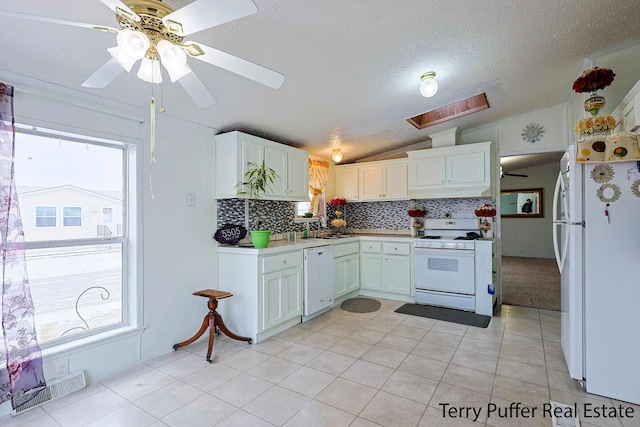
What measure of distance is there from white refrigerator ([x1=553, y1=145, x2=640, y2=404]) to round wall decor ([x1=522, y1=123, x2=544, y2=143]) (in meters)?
2.02

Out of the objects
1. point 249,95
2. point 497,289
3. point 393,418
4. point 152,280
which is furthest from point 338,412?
point 497,289

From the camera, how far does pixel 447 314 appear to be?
148 inches

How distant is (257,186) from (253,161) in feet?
0.96

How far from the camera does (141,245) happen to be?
2602 mm

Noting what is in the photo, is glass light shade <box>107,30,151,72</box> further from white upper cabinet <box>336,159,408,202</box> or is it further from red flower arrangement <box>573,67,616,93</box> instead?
white upper cabinet <box>336,159,408,202</box>

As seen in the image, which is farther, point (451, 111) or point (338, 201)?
point (338, 201)

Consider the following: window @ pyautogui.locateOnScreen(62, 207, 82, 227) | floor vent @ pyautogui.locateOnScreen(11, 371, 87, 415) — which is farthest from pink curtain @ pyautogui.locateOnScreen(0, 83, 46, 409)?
window @ pyautogui.locateOnScreen(62, 207, 82, 227)

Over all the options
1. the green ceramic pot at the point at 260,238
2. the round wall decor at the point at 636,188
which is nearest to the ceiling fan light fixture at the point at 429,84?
the round wall decor at the point at 636,188

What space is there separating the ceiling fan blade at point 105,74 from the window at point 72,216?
1.27 m

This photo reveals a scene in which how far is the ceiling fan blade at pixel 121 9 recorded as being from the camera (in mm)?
1079

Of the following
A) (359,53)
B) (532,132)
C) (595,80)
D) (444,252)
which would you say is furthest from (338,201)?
(595,80)

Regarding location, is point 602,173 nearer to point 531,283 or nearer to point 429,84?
point 429,84

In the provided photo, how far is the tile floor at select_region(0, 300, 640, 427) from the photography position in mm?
1882

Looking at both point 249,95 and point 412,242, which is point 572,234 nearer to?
point 412,242
